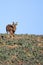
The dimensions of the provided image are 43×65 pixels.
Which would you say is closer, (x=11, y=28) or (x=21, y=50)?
(x=21, y=50)

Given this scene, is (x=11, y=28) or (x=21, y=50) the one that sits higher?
(x=11, y=28)

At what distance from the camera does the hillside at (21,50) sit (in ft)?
66.1

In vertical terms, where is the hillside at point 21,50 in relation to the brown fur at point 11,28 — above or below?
below

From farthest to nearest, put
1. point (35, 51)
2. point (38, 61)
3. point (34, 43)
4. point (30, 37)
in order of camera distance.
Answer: point (30, 37) → point (34, 43) → point (35, 51) → point (38, 61)

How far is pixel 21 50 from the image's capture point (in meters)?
21.5

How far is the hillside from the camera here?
20141 millimetres

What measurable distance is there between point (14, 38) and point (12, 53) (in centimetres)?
354

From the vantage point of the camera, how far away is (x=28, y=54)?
21.3 metres

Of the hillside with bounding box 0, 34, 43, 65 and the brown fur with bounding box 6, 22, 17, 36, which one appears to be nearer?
the hillside with bounding box 0, 34, 43, 65

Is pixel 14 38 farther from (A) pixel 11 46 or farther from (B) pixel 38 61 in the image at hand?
(B) pixel 38 61

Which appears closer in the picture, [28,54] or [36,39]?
[28,54]

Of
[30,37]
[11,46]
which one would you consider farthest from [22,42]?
[30,37]

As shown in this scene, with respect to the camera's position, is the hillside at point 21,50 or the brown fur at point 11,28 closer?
the hillside at point 21,50

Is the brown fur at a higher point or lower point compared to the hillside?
higher
